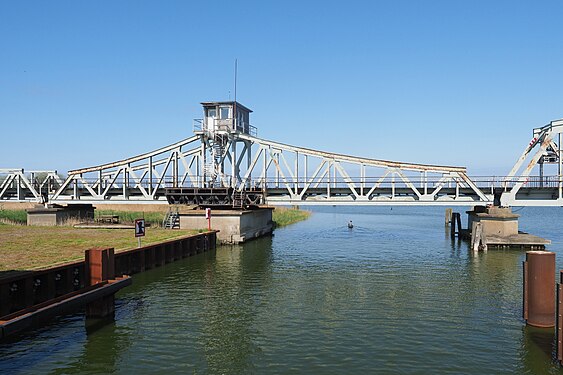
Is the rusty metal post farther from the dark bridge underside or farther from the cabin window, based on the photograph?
the cabin window

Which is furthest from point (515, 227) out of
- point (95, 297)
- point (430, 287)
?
point (95, 297)

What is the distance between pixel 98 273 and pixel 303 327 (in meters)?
8.68

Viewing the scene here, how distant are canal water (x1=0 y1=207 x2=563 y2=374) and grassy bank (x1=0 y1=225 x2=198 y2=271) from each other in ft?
14.5

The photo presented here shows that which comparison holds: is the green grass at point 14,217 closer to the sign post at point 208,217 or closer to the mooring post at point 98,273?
the sign post at point 208,217

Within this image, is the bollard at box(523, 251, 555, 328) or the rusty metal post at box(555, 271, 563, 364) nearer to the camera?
the rusty metal post at box(555, 271, 563, 364)

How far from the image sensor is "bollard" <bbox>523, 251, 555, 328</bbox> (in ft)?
58.2

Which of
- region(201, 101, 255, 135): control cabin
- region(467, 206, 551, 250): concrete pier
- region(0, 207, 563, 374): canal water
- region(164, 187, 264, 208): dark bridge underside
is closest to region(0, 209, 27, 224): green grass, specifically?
region(164, 187, 264, 208): dark bridge underside

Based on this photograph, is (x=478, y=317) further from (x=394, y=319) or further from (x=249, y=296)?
(x=249, y=296)

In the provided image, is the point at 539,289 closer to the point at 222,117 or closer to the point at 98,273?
the point at 98,273

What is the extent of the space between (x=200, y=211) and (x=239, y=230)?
4.62 metres

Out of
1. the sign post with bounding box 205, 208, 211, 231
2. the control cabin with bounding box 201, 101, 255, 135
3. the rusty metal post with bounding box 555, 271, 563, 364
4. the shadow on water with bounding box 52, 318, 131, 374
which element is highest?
the control cabin with bounding box 201, 101, 255, 135

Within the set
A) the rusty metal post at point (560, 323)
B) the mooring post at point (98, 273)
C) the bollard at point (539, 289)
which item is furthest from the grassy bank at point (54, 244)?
the rusty metal post at point (560, 323)

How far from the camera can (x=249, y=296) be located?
25406mm

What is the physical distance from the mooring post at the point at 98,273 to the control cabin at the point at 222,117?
3565 cm
